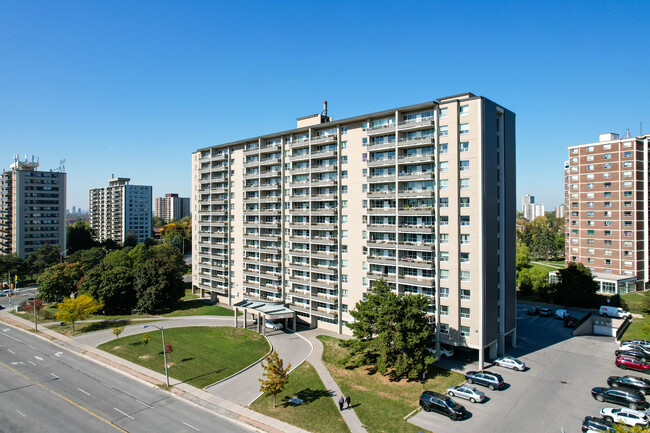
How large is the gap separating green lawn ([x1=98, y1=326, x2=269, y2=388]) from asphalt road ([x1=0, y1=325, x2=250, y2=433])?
433 cm

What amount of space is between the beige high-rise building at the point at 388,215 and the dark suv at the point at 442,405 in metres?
12.3

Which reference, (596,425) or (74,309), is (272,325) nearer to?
(74,309)

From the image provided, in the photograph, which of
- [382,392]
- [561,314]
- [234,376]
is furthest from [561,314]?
[234,376]

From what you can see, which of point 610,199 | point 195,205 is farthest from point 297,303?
point 610,199

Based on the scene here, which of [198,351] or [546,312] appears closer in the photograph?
[198,351]

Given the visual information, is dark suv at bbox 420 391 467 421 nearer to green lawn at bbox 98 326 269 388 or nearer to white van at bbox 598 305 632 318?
green lawn at bbox 98 326 269 388

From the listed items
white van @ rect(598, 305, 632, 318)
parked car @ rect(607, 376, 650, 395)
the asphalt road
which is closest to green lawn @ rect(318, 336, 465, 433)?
the asphalt road

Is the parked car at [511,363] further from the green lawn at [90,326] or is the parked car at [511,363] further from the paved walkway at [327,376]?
the green lawn at [90,326]

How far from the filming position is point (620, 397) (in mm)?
38781

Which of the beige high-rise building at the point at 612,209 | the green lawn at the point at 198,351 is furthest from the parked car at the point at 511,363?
the beige high-rise building at the point at 612,209

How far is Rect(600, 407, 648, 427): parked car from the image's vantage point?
34.4 meters

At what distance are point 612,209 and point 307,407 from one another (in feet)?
304

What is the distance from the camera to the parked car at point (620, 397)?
3788cm

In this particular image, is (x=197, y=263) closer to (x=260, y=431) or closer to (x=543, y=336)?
(x=260, y=431)
